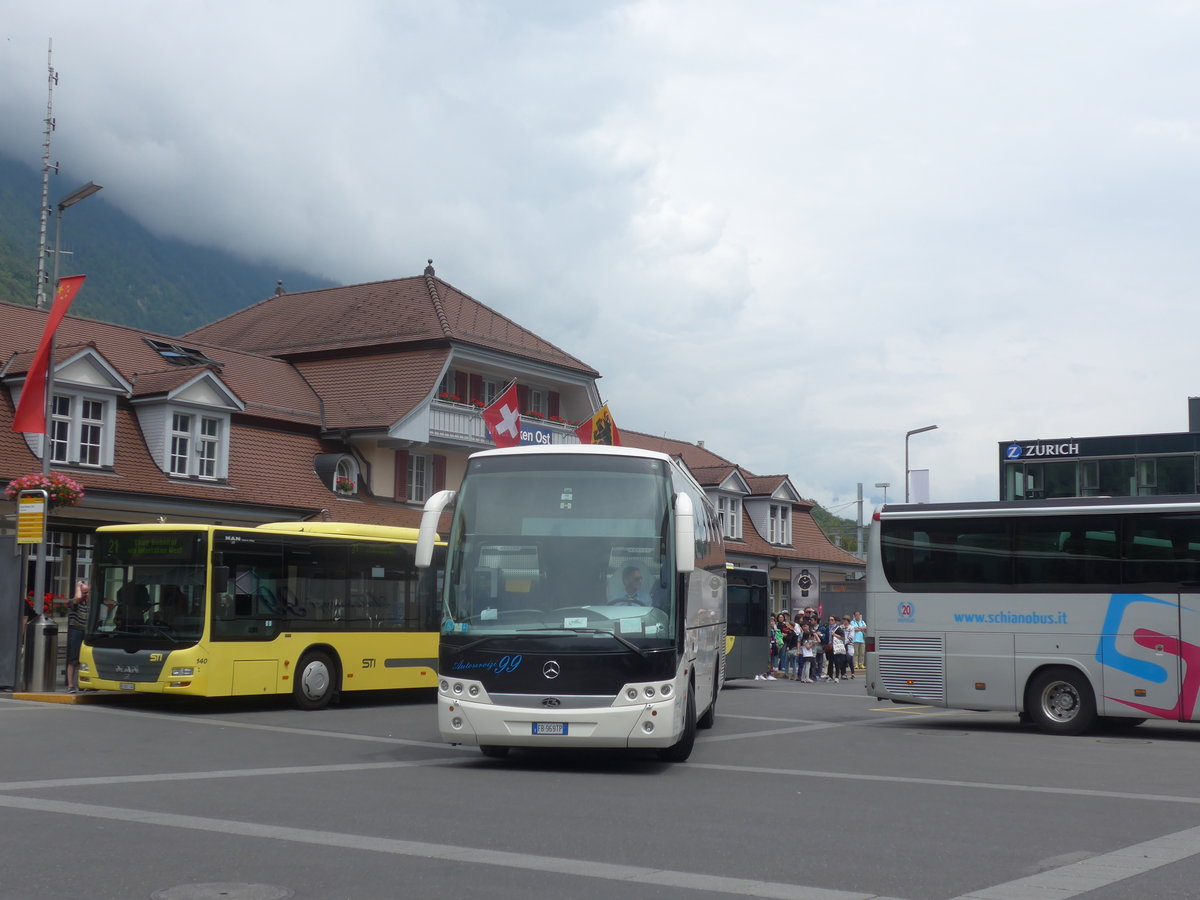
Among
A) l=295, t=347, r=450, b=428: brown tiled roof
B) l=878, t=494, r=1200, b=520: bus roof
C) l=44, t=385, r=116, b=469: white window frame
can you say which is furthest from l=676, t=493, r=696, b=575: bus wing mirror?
l=295, t=347, r=450, b=428: brown tiled roof

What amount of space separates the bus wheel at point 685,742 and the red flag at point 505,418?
20593mm

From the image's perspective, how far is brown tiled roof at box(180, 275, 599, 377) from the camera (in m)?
Result: 41.8

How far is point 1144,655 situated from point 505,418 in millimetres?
19831

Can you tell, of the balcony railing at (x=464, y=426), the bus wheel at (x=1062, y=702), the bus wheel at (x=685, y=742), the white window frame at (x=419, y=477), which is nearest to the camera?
the bus wheel at (x=685, y=742)

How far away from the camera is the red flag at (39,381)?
78.5ft

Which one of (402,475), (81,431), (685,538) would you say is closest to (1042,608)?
(685,538)

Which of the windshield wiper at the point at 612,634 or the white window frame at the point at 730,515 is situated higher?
the white window frame at the point at 730,515

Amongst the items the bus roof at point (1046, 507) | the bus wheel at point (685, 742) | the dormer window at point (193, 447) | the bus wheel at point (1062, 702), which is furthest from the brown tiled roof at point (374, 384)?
the bus wheel at point (685, 742)

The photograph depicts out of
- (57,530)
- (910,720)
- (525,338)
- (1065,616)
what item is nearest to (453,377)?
(525,338)

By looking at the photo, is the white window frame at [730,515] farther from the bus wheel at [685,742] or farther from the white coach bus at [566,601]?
the white coach bus at [566,601]

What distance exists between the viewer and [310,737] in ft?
56.2

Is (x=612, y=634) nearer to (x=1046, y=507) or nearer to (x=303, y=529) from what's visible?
(x=1046, y=507)

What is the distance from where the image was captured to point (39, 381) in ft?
81.1

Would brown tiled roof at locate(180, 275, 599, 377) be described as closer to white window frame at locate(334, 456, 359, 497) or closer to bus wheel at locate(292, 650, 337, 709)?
white window frame at locate(334, 456, 359, 497)
